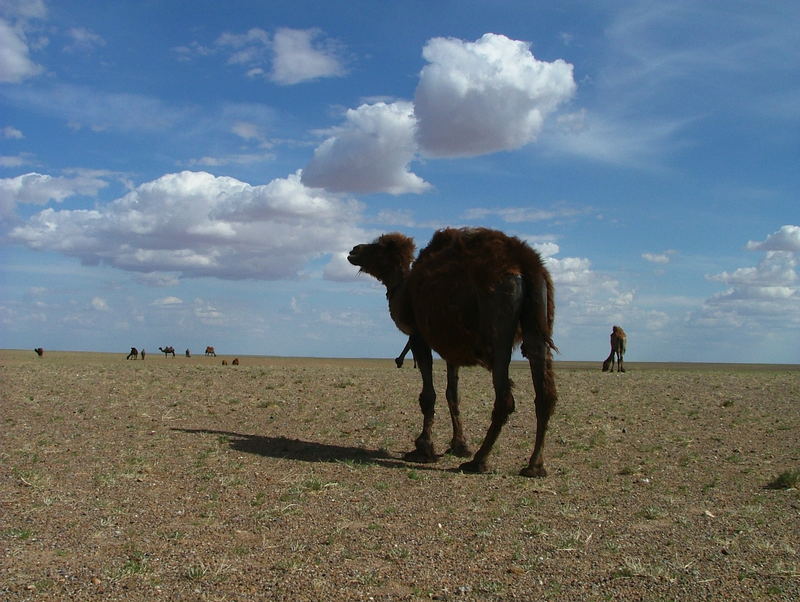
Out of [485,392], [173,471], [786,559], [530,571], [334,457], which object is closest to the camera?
[530,571]

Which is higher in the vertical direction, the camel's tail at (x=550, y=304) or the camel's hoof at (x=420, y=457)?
the camel's tail at (x=550, y=304)

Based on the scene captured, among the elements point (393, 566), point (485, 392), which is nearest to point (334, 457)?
point (393, 566)

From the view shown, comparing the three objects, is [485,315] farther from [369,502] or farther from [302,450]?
[302,450]

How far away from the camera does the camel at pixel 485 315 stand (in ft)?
31.4

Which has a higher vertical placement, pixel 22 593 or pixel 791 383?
pixel 791 383

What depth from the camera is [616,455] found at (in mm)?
11094

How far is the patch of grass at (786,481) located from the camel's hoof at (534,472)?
9.29 feet

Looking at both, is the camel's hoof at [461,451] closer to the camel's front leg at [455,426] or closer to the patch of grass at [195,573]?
the camel's front leg at [455,426]

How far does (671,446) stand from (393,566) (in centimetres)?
751

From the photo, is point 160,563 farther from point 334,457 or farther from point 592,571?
point 334,457

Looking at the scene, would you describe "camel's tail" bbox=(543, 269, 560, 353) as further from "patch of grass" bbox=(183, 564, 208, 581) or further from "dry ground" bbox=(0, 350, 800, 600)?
"patch of grass" bbox=(183, 564, 208, 581)

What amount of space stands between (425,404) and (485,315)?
2.10 metres

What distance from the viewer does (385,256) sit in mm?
12086

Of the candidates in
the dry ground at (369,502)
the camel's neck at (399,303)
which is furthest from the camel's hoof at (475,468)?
the camel's neck at (399,303)
